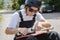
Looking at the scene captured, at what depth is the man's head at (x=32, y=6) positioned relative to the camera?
265 cm

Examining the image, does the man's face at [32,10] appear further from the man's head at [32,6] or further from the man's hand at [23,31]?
the man's hand at [23,31]

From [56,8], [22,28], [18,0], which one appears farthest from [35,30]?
[18,0]

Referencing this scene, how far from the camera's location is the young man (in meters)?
2.63

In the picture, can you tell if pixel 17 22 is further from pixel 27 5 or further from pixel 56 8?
pixel 56 8

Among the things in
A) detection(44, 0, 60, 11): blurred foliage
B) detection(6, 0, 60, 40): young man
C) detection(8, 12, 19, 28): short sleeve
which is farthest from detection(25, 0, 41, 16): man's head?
detection(44, 0, 60, 11): blurred foliage

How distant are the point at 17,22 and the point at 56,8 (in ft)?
89.7

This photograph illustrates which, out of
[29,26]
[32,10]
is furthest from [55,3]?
[32,10]

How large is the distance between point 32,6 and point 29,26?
0.30 metres

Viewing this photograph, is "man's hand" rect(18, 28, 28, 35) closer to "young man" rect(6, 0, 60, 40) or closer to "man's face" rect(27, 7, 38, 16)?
"young man" rect(6, 0, 60, 40)

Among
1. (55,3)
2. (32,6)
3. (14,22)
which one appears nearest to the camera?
(32,6)

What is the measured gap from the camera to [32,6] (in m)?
2.69

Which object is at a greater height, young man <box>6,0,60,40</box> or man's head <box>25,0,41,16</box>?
man's head <box>25,0,41,16</box>

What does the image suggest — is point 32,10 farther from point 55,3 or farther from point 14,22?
point 55,3

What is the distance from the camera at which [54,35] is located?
8.48ft
